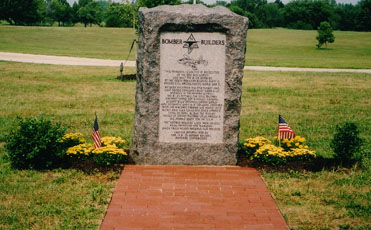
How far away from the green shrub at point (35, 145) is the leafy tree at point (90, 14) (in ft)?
333

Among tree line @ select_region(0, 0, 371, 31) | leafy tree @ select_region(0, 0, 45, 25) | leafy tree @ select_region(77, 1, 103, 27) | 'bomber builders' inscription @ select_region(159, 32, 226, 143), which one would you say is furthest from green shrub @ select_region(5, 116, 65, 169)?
leafy tree @ select_region(77, 1, 103, 27)

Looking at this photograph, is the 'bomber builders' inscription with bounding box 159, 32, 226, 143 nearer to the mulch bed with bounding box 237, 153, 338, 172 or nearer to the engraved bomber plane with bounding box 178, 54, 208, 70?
the engraved bomber plane with bounding box 178, 54, 208, 70

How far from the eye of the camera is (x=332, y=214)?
17.7 ft

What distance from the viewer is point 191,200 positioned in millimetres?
5727

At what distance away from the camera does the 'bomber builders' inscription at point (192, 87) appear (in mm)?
6988

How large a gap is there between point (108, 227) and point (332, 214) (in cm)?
294

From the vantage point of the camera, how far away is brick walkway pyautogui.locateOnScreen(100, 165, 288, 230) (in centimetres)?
504

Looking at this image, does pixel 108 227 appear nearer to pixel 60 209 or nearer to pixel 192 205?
pixel 60 209

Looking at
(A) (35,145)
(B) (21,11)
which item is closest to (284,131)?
(A) (35,145)

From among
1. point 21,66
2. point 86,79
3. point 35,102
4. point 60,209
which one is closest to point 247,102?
point 35,102

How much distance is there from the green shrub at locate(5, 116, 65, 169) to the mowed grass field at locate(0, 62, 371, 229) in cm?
23

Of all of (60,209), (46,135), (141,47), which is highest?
(141,47)

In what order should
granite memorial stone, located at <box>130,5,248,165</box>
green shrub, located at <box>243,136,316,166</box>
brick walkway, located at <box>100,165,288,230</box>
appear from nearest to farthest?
brick walkway, located at <box>100,165,288,230</box> → granite memorial stone, located at <box>130,5,248,165</box> → green shrub, located at <box>243,136,316,166</box>

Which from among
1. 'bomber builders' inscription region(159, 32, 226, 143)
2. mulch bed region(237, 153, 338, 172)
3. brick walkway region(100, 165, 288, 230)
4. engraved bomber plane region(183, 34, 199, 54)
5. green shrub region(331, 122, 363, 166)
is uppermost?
engraved bomber plane region(183, 34, 199, 54)
